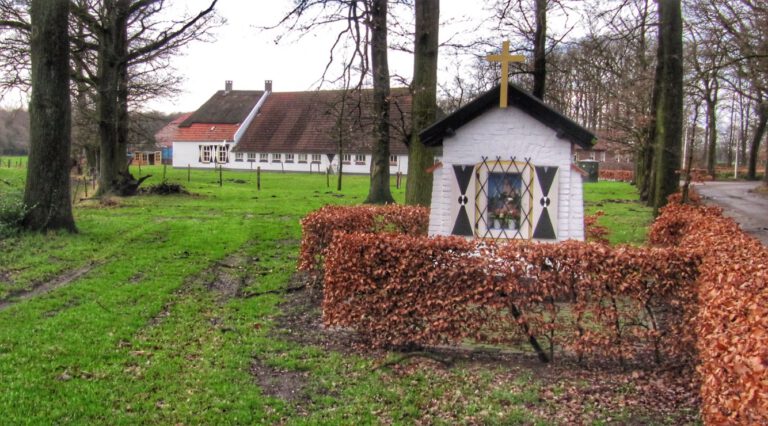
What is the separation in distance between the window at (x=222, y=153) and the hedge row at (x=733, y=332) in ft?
190

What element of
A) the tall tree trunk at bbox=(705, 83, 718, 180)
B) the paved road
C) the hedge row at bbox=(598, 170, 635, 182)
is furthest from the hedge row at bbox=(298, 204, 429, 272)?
the hedge row at bbox=(598, 170, 635, 182)

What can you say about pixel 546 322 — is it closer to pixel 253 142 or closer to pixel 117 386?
pixel 117 386

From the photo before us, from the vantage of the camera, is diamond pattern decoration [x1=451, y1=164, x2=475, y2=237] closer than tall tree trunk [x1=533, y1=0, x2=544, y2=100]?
Yes

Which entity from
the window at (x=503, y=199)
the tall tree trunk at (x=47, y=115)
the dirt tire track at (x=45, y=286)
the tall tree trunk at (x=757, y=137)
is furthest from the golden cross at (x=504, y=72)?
the tall tree trunk at (x=757, y=137)

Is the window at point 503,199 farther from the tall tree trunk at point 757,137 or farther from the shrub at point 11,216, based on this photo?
the tall tree trunk at point 757,137

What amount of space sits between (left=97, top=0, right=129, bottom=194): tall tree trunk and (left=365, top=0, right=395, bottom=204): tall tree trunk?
1010 centimetres

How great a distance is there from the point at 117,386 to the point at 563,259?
14.1 feet

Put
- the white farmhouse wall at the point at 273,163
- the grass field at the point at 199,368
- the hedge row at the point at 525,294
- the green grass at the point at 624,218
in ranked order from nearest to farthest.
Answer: the grass field at the point at 199,368, the hedge row at the point at 525,294, the green grass at the point at 624,218, the white farmhouse wall at the point at 273,163

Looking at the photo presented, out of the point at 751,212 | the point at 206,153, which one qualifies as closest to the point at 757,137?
the point at 751,212

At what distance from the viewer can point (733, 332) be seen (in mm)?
3881

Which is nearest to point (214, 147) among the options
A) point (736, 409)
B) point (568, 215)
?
point (568, 215)

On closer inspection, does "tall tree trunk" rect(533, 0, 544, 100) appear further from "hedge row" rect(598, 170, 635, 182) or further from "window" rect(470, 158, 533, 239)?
"hedge row" rect(598, 170, 635, 182)

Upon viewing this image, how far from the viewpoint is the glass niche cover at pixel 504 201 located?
31.6 feet

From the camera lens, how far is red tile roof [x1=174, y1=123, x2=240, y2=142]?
6144cm
